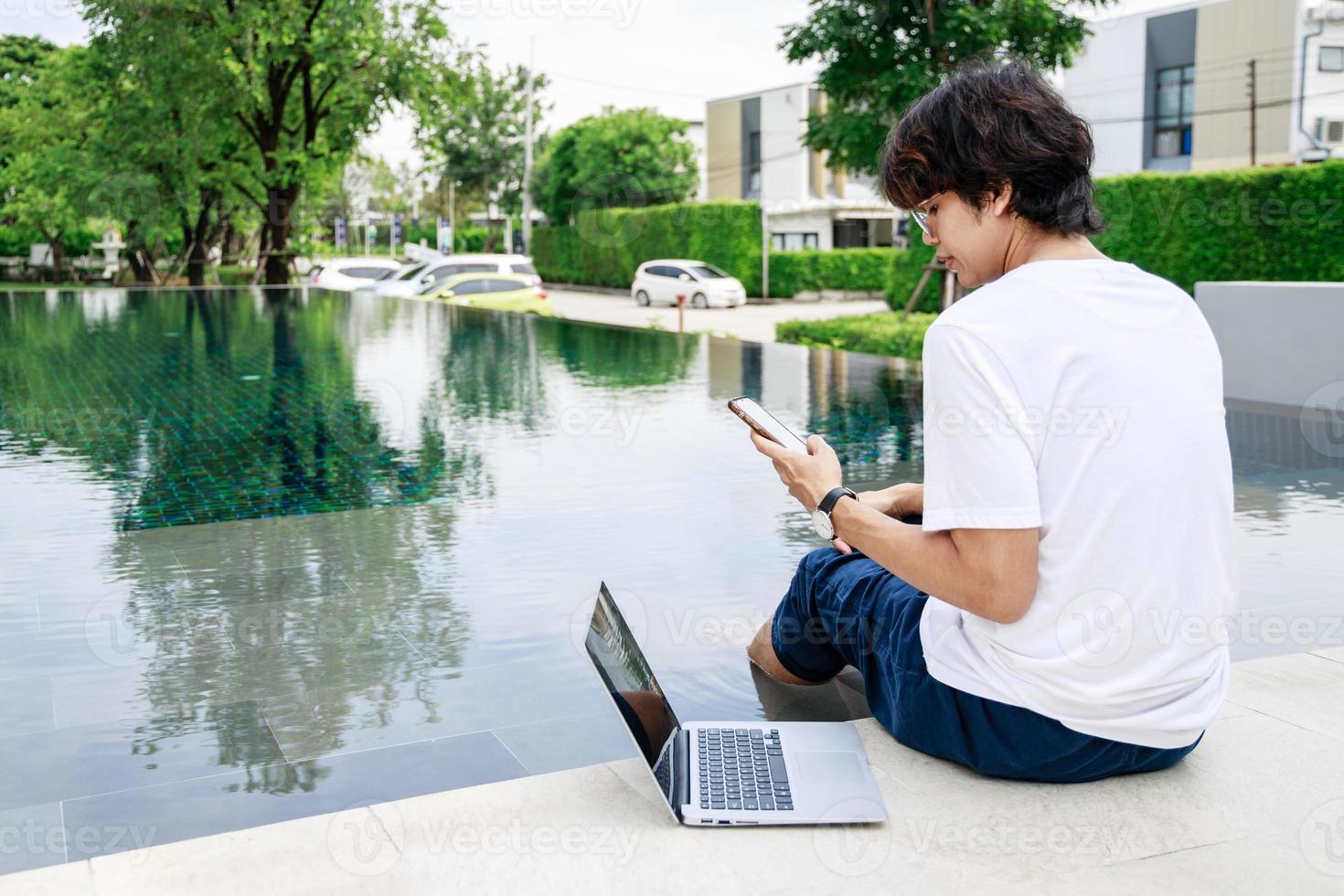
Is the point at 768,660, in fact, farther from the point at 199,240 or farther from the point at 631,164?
the point at 631,164

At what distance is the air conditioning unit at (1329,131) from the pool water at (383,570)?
1122 inches

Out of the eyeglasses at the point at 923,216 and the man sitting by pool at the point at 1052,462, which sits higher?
the eyeglasses at the point at 923,216

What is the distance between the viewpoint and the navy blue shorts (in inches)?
Answer: 99.3

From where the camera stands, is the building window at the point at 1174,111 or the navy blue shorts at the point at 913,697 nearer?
the navy blue shorts at the point at 913,697

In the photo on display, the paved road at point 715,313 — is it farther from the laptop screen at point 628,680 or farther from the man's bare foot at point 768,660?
the laptop screen at point 628,680

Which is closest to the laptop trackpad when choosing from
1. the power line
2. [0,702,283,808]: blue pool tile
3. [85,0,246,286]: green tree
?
[0,702,283,808]: blue pool tile

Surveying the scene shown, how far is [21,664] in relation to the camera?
12.9 ft

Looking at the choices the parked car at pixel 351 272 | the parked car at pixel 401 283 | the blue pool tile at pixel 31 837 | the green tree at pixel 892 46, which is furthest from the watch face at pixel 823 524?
the parked car at pixel 351 272

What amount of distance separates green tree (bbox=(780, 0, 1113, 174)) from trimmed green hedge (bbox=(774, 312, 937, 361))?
2.06 m

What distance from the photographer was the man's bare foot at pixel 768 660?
360 cm

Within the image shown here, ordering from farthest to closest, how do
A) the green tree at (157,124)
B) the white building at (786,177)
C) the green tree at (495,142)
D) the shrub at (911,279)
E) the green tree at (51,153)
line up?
1. the green tree at (495,142)
2. the white building at (786,177)
3. the green tree at (51,153)
4. the green tree at (157,124)
5. the shrub at (911,279)

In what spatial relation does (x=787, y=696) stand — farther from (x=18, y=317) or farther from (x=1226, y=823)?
(x=18, y=317)

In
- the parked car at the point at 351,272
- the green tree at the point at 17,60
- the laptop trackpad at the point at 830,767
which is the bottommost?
the laptop trackpad at the point at 830,767

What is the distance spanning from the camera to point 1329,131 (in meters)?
34.5
